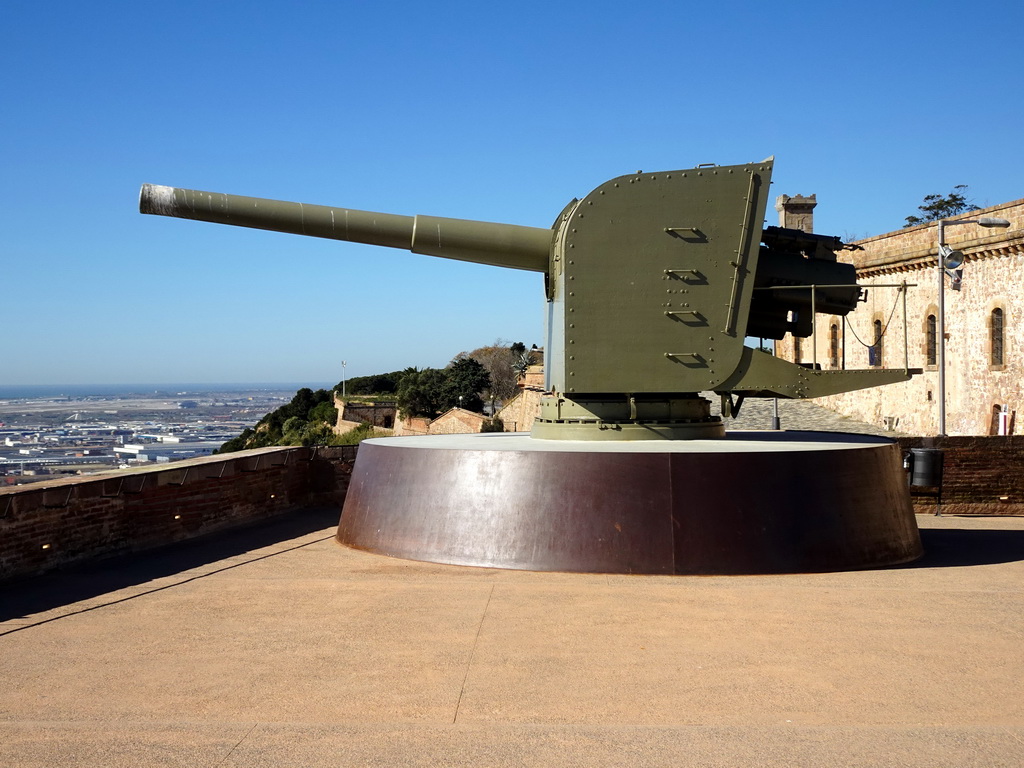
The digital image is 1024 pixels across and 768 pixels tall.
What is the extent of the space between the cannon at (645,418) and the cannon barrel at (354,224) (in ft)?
0.05

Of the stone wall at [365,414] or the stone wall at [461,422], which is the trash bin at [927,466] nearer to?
the stone wall at [461,422]

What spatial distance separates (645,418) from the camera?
31.6 ft

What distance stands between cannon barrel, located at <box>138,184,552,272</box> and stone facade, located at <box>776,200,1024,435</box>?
16.6m

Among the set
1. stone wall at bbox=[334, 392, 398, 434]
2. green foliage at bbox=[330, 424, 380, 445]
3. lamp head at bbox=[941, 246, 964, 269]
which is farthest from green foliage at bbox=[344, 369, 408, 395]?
lamp head at bbox=[941, 246, 964, 269]

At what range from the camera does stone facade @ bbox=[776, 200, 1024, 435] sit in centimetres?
2588

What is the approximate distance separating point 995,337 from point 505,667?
24.4 metres

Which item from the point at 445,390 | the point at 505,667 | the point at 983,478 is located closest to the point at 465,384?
the point at 445,390

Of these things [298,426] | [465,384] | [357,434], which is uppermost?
[465,384]

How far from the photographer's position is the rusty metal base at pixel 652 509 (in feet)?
27.5

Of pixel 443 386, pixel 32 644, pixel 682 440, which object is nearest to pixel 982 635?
pixel 682 440

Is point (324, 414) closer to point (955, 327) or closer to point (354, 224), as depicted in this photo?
point (955, 327)

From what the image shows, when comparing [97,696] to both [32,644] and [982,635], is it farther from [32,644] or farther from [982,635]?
[982,635]

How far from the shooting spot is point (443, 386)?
57.4 metres

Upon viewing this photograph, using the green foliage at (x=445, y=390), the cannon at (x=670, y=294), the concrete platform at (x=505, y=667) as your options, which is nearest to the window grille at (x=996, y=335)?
the cannon at (x=670, y=294)
